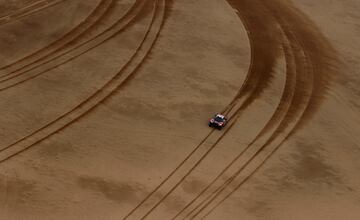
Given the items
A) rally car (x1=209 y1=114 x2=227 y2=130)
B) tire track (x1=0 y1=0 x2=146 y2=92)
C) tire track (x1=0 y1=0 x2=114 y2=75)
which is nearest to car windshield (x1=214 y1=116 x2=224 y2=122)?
rally car (x1=209 y1=114 x2=227 y2=130)

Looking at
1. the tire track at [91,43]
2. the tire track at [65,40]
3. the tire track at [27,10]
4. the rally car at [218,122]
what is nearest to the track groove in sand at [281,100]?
the rally car at [218,122]

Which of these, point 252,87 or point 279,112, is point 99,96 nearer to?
point 252,87

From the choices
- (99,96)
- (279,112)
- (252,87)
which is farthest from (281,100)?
(99,96)

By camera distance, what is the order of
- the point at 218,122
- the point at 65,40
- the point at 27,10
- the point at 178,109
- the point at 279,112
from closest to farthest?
the point at 218,122, the point at 178,109, the point at 279,112, the point at 65,40, the point at 27,10

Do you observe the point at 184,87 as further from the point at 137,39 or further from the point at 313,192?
the point at 313,192

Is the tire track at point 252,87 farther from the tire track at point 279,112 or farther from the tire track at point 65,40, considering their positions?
the tire track at point 65,40
